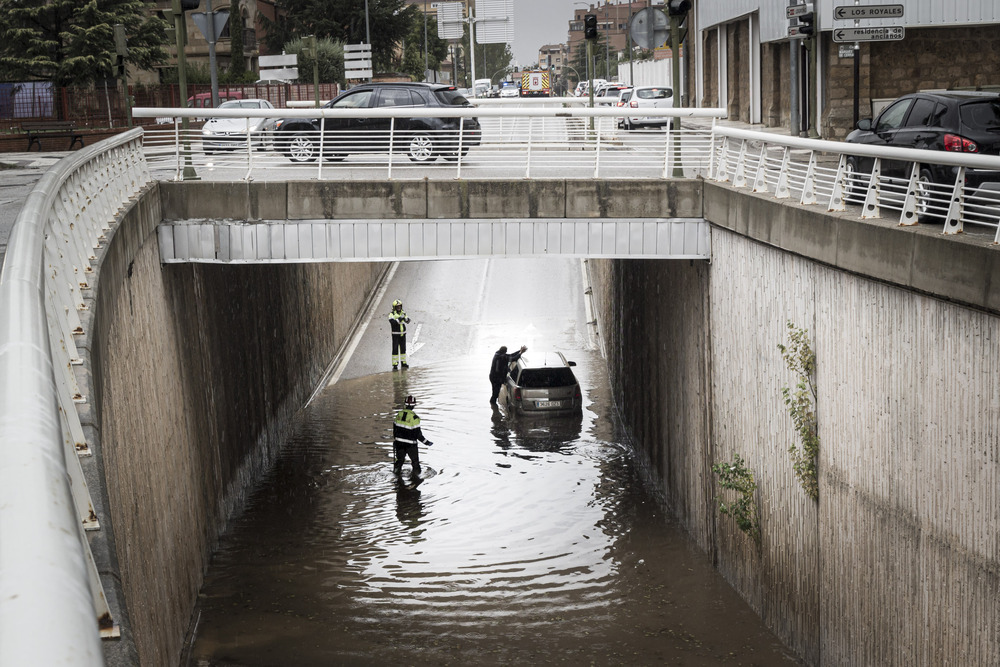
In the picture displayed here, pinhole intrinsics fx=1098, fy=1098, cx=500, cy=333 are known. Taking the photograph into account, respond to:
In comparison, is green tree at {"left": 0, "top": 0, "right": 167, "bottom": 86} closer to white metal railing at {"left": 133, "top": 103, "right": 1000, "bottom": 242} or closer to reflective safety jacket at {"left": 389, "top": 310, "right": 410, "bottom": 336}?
reflective safety jacket at {"left": 389, "top": 310, "right": 410, "bottom": 336}

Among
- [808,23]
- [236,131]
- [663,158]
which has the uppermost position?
[808,23]

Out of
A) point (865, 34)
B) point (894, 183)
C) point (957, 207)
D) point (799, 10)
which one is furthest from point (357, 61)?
point (957, 207)

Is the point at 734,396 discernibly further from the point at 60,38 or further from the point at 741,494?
the point at 60,38

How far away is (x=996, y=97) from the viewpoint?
11695mm

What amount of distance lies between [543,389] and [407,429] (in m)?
5.24

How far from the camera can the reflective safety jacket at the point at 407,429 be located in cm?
1819

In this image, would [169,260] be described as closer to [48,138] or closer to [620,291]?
[620,291]

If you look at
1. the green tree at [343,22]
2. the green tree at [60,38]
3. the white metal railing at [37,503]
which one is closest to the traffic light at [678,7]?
the white metal railing at [37,503]

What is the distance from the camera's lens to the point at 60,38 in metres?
41.4

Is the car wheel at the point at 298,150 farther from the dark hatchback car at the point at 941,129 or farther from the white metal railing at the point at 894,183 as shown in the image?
the dark hatchback car at the point at 941,129

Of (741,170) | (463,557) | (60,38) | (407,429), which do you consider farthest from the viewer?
(60,38)

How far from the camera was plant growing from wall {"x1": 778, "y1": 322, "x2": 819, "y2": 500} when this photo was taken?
1060 centimetres

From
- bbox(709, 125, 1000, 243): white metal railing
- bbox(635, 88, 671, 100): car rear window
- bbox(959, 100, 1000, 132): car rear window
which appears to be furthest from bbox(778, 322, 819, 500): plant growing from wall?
bbox(635, 88, 671, 100): car rear window

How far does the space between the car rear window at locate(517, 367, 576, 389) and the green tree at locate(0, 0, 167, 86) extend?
2521 centimetres
